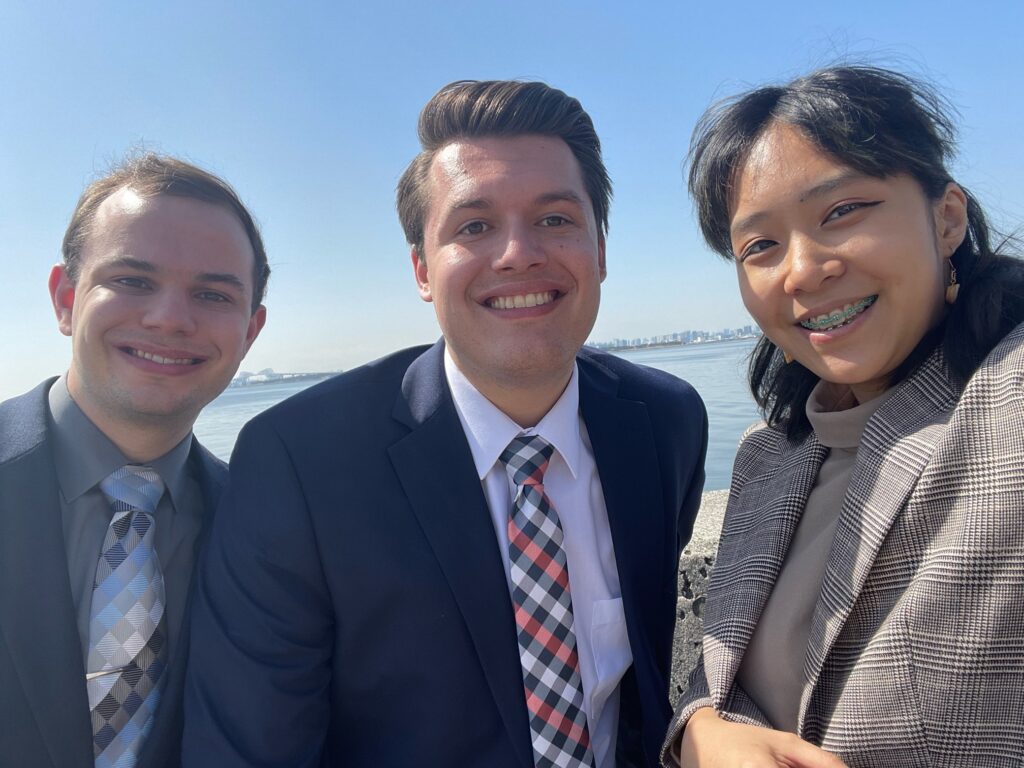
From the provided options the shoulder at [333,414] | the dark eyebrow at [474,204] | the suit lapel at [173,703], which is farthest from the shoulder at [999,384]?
the suit lapel at [173,703]

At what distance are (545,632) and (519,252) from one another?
1161mm

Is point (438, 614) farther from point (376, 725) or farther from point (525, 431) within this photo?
point (525, 431)

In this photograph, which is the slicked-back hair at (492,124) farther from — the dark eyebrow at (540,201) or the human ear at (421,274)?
the dark eyebrow at (540,201)

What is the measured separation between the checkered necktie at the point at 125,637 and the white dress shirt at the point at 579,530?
1.06m

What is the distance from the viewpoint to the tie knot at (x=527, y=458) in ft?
7.18

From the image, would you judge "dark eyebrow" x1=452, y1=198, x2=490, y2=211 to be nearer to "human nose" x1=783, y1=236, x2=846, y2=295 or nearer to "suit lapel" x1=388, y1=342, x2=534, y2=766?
"suit lapel" x1=388, y1=342, x2=534, y2=766

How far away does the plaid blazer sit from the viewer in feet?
4.40

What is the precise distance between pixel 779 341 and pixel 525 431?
2.75 feet

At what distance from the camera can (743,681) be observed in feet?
5.93

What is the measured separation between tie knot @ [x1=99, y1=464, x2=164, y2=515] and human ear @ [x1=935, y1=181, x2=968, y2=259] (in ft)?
7.88

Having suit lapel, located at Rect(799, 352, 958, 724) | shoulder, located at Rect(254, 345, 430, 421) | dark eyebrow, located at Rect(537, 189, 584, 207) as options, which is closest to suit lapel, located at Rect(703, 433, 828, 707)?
suit lapel, located at Rect(799, 352, 958, 724)

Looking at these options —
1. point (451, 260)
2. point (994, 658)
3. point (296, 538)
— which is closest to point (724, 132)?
point (451, 260)

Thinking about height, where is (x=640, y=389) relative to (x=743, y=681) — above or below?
above

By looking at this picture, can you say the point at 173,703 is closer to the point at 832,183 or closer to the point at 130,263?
the point at 130,263
